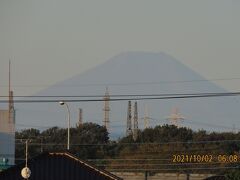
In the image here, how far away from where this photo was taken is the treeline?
122m

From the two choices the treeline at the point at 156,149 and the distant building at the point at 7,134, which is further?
the treeline at the point at 156,149

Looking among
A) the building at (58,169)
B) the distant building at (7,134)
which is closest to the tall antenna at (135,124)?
the distant building at (7,134)

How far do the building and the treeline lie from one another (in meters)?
62.2

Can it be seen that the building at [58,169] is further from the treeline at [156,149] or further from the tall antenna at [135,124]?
the tall antenna at [135,124]

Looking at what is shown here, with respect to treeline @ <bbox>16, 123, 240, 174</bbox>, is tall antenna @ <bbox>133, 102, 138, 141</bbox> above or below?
above

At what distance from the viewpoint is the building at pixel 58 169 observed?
49.2 m

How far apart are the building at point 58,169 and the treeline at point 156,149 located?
62244mm

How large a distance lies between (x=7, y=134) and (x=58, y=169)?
72.8m
